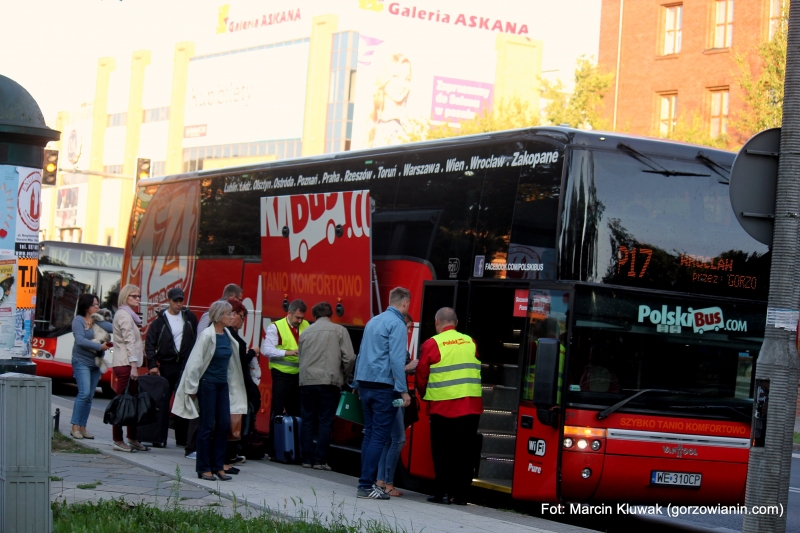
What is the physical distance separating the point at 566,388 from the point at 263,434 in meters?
5.42

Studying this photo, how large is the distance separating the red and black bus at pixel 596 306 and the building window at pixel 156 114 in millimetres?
74868

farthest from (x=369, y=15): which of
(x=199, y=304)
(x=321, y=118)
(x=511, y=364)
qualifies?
(x=511, y=364)

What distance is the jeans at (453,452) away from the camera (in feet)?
33.0

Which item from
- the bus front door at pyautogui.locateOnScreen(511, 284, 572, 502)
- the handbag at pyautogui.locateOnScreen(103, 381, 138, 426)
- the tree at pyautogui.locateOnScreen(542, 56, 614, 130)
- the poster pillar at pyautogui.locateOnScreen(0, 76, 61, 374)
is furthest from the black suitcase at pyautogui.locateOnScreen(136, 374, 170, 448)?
the tree at pyautogui.locateOnScreen(542, 56, 614, 130)

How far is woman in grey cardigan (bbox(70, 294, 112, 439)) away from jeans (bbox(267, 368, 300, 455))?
2.17m

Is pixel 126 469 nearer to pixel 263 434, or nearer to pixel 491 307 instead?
pixel 263 434

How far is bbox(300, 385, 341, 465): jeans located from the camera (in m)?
12.3

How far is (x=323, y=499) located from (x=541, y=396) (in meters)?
2.17

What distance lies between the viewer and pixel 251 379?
12.4 metres

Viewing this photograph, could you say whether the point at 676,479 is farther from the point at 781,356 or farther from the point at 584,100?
the point at 584,100

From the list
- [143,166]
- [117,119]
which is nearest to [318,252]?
[143,166]

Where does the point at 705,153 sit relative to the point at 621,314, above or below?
above

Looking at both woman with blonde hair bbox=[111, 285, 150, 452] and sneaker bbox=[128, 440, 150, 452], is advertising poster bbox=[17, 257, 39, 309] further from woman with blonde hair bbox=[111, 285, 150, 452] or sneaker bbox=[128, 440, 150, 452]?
sneaker bbox=[128, 440, 150, 452]

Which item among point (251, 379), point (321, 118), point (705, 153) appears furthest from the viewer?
point (321, 118)
